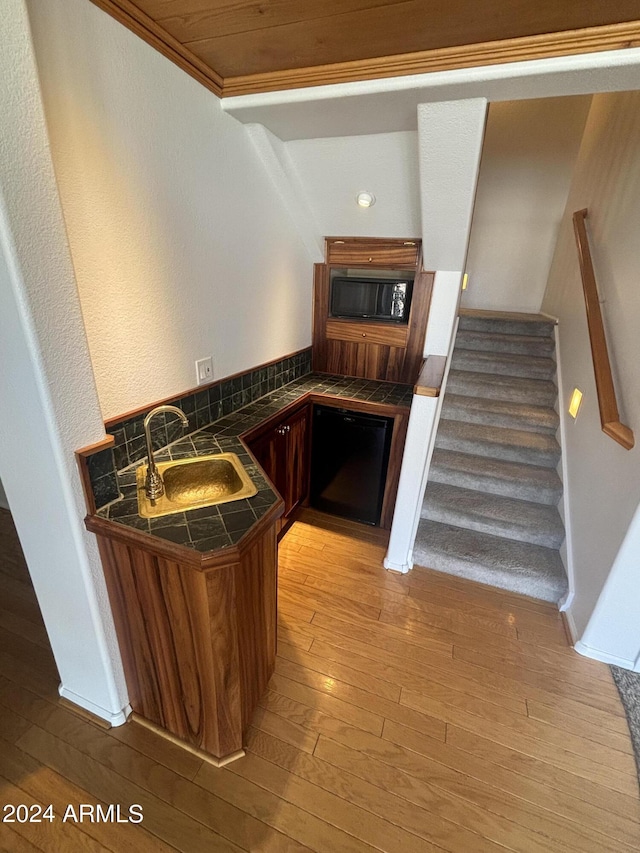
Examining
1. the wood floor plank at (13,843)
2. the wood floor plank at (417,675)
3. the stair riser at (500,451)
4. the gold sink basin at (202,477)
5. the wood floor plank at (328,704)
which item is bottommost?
the wood floor plank at (417,675)

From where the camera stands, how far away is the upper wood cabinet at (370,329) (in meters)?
2.44

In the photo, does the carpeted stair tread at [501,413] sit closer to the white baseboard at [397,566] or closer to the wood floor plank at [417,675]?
the white baseboard at [397,566]

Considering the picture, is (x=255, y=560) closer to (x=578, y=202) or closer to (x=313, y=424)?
(x=313, y=424)

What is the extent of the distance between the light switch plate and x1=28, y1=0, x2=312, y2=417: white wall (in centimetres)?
3

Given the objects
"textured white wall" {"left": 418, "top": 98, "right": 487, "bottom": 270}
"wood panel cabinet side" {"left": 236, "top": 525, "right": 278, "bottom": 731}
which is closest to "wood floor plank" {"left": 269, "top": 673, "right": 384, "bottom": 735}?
"wood panel cabinet side" {"left": 236, "top": 525, "right": 278, "bottom": 731}

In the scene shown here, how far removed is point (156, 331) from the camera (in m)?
1.52

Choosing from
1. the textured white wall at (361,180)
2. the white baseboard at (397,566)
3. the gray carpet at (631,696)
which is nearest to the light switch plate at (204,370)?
the textured white wall at (361,180)

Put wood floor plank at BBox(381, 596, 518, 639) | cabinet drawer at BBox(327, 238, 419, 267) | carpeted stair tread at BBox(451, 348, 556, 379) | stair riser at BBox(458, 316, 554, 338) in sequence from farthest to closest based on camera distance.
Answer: stair riser at BBox(458, 316, 554, 338), carpeted stair tread at BBox(451, 348, 556, 379), cabinet drawer at BBox(327, 238, 419, 267), wood floor plank at BBox(381, 596, 518, 639)

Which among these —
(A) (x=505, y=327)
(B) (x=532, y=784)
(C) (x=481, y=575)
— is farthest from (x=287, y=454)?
(A) (x=505, y=327)

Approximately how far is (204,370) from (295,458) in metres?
0.85

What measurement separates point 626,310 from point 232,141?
7.05 ft

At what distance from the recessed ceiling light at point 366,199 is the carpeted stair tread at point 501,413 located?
1531 millimetres

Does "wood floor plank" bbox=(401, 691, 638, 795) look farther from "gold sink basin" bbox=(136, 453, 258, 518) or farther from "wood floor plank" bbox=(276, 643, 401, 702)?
"gold sink basin" bbox=(136, 453, 258, 518)

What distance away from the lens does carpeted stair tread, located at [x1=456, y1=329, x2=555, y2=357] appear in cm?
323
